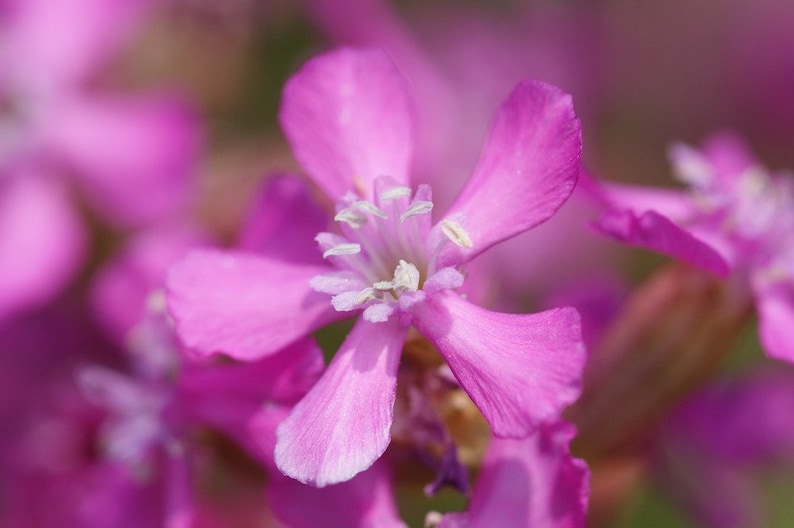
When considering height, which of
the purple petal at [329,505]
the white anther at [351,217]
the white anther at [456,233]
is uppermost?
A: the white anther at [456,233]

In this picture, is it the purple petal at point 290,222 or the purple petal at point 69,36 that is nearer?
the purple petal at point 290,222

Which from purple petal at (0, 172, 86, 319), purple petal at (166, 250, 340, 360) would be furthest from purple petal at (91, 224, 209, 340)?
purple petal at (166, 250, 340, 360)

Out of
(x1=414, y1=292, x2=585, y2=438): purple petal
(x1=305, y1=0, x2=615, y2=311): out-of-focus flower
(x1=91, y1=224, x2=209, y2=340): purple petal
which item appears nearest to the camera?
(x1=414, y1=292, x2=585, y2=438): purple petal

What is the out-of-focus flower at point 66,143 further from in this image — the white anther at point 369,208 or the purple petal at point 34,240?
the white anther at point 369,208

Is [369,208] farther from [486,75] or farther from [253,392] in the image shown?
[486,75]

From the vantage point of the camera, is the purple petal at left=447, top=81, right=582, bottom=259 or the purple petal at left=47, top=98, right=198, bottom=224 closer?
the purple petal at left=447, top=81, right=582, bottom=259

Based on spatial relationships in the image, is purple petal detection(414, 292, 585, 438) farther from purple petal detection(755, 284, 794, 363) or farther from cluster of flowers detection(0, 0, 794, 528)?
purple petal detection(755, 284, 794, 363)

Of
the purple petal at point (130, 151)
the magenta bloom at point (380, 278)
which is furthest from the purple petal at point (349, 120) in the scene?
the purple petal at point (130, 151)
